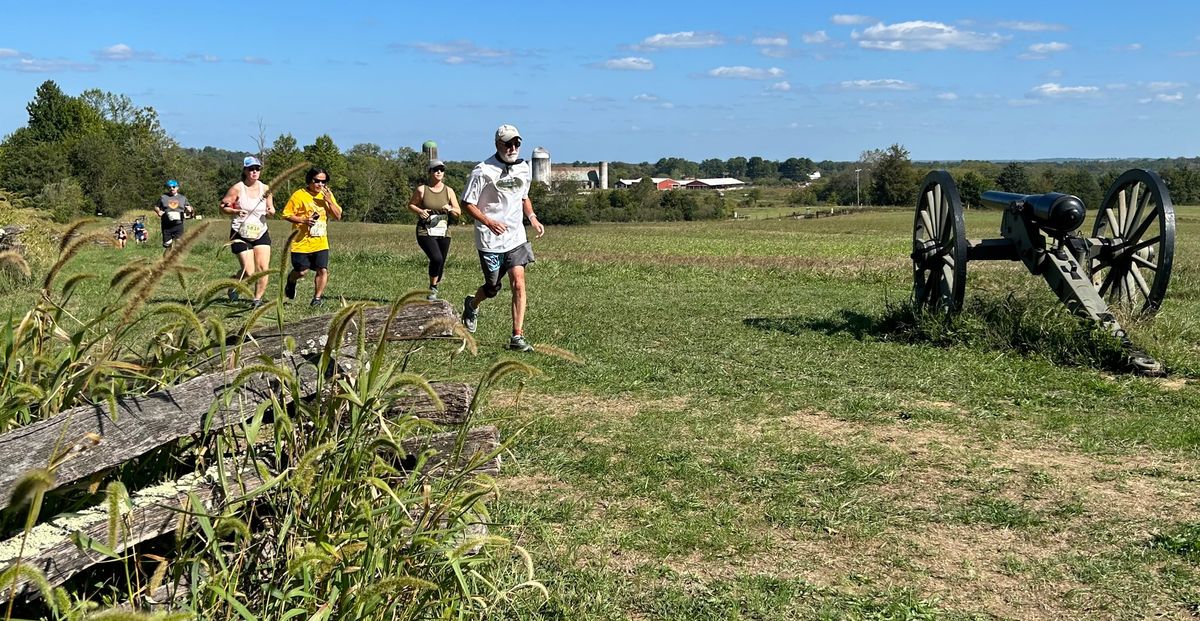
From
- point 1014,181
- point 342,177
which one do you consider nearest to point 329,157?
point 342,177

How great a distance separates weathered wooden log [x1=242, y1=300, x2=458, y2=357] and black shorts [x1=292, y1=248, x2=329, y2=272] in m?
7.40

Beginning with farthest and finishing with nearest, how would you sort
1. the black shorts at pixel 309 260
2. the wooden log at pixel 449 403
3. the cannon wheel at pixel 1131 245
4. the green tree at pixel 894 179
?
the green tree at pixel 894 179
the black shorts at pixel 309 260
the cannon wheel at pixel 1131 245
the wooden log at pixel 449 403

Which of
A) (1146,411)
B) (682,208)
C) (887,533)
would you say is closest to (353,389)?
(887,533)

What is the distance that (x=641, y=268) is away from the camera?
17.4 metres

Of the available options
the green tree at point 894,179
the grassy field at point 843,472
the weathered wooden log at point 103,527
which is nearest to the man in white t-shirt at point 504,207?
the grassy field at point 843,472

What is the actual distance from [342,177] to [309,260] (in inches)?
3178

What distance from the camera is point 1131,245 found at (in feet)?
30.2

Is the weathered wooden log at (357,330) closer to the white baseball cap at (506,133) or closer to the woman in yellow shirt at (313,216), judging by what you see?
the white baseball cap at (506,133)

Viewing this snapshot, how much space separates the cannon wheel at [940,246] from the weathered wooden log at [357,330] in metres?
5.95

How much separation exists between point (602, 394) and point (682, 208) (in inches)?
2852

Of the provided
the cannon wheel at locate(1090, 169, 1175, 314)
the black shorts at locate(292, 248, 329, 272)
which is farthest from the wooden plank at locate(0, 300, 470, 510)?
the black shorts at locate(292, 248, 329, 272)

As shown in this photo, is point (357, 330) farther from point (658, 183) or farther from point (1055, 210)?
point (658, 183)

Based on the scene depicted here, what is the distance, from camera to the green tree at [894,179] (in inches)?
3044

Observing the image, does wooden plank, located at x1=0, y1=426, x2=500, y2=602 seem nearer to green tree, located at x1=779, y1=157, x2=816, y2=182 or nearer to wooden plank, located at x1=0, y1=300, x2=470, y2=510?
wooden plank, located at x1=0, y1=300, x2=470, y2=510
